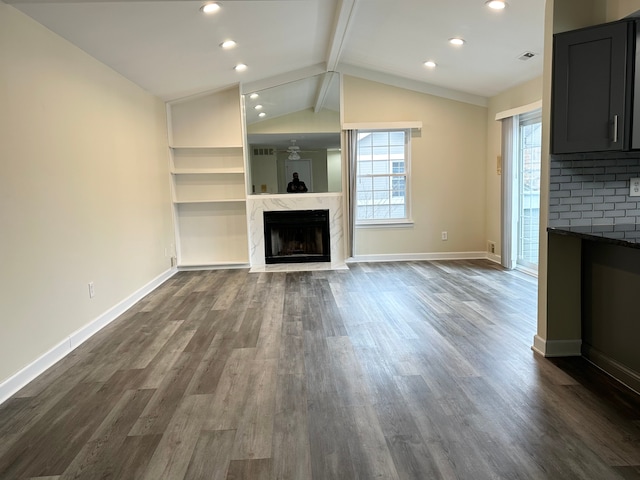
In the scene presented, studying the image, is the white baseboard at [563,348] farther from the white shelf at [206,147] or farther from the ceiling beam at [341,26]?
the white shelf at [206,147]

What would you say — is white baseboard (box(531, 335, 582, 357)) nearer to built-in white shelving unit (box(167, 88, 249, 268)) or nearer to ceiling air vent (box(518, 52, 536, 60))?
ceiling air vent (box(518, 52, 536, 60))

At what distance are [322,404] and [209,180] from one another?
4943mm

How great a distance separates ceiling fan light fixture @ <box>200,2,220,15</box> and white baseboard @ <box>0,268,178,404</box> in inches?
111

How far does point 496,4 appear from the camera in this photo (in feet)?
12.9

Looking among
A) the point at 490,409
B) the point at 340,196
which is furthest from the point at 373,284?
the point at 490,409

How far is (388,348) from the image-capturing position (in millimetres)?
3236

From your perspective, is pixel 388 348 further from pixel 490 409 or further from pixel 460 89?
pixel 460 89

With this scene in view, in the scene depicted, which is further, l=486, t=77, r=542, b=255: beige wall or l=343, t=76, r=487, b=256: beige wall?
l=343, t=76, r=487, b=256: beige wall

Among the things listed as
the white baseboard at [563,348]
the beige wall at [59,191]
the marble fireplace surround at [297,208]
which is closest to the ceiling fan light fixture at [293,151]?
the marble fireplace surround at [297,208]

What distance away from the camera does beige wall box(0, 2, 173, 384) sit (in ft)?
9.15

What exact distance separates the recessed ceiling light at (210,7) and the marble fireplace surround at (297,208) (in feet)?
10.7

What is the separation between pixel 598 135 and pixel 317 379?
2.29 meters

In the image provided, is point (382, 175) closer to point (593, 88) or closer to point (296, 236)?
point (296, 236)

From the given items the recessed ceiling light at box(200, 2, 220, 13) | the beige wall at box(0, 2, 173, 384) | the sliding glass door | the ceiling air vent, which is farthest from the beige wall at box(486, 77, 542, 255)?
the beige wall at box(0, 2, 173, 384)
